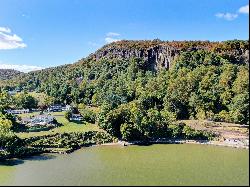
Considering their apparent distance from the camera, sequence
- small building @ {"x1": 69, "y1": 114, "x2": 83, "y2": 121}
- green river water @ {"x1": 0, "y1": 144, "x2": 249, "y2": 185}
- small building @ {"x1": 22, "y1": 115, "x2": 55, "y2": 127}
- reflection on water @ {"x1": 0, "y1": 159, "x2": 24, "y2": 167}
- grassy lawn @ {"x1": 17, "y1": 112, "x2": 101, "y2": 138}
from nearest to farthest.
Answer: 1. green river water @ {"x1": 0, "y1": 144, "x2": 249, "y2": 185}
2. reflection on water @ {"x1": 0, "y1": 159, "x2": 24, "y2": 167}
3. grassy lawn @ {"x1": 17, "y1": 112, "x2": 101, "y2": 138}
4. small building @ {"x1": 22, "y1": 115, "x2": 55, "y2": 127}
5. small building @ {"x1": 69, "y1": 114, "x2": 83, "y2": 121}

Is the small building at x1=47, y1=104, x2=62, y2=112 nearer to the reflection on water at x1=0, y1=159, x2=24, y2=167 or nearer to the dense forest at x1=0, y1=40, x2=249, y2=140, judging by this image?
the dense forest at x1=0, y1=40, x2=249, y2=140

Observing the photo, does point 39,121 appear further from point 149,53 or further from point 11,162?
point 149,53

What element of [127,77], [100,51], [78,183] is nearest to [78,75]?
[100,51]

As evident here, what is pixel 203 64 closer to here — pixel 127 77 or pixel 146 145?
pixel 127 77

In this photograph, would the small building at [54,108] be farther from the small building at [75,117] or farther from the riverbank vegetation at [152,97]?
the small building at [75,117]

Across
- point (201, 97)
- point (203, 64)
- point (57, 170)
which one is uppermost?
point (203, 64)

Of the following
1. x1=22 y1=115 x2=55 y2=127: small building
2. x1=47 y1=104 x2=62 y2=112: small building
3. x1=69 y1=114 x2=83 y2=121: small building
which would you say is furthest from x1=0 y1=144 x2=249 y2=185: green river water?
x1=47 y1=104 x2=62 y2=112: small building
